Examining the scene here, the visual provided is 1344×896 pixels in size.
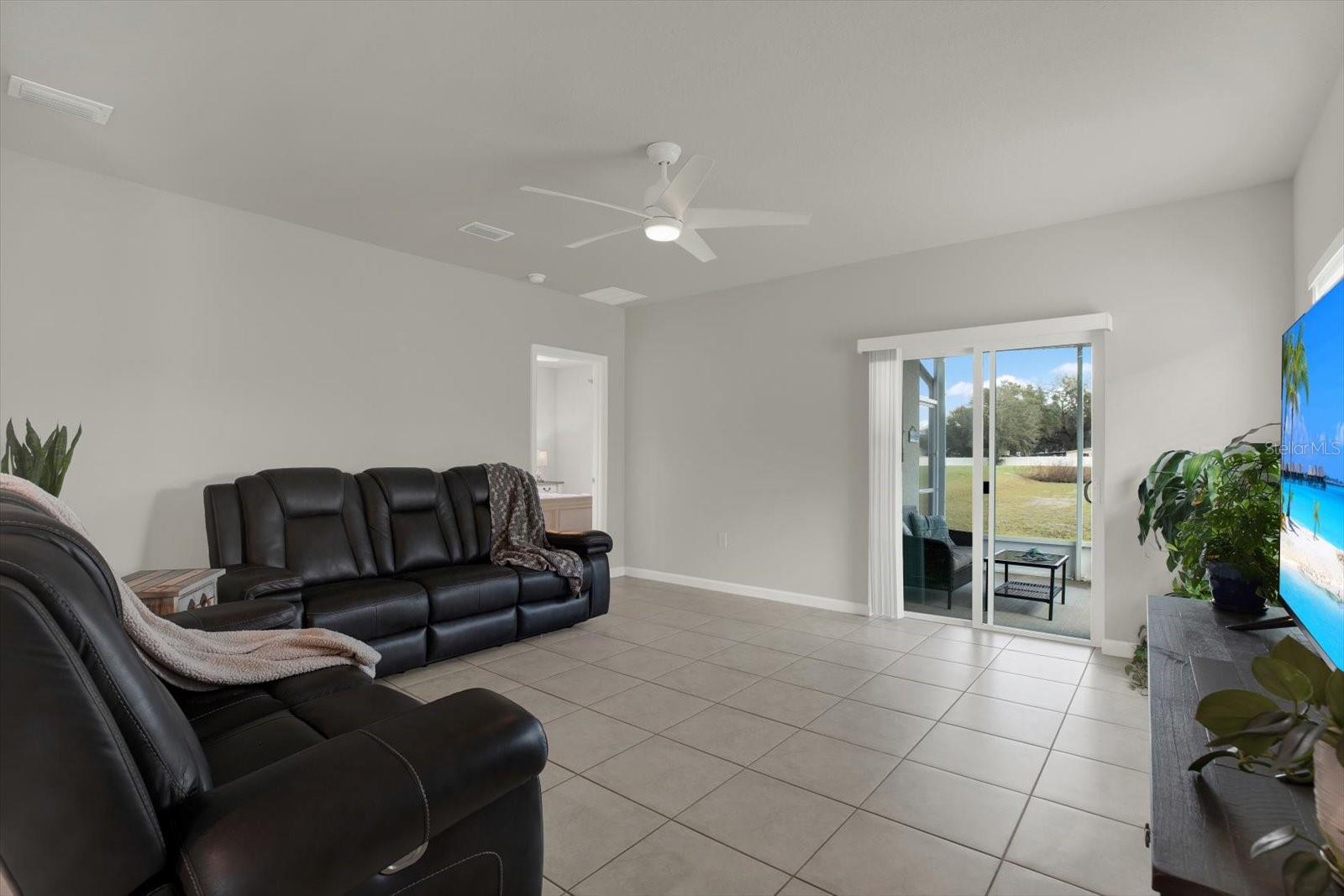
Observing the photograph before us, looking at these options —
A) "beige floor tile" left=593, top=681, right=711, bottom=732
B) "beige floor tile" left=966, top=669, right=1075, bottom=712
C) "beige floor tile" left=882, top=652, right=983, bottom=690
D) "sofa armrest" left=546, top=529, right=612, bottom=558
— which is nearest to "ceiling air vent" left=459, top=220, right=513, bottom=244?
"sofa armrest" left=546, top=529, right=612, bottom=558

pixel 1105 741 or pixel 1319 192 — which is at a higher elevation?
pixel 1319 192

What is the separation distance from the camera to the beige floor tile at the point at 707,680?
3.44 metres

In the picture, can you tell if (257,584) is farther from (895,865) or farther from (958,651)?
(958,651)

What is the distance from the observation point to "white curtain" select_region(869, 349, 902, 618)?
4969 mm

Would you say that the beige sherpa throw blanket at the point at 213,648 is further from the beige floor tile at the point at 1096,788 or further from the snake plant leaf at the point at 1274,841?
the beige floor tile at the point at 1096,788

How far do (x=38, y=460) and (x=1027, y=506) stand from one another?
18.0ft

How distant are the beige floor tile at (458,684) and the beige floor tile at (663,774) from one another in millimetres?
1015

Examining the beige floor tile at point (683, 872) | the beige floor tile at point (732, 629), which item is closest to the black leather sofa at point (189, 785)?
the beige floor tile at point (683, 872)

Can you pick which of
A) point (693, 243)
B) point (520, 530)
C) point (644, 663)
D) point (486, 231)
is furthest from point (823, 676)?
point (486, 231)

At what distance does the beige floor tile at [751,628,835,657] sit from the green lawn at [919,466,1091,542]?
1392 mm

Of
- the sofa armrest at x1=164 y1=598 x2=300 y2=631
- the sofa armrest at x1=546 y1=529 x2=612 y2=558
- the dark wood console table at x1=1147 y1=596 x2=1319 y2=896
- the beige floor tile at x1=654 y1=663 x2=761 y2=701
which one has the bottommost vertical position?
the beige floor tile at x1=654 y1=663 x2=761 y2=701

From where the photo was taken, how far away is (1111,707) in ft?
10.6

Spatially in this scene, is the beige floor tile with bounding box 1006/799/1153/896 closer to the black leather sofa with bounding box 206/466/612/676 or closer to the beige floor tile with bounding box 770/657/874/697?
the beige floor tile with bounding box 770/657/874/697

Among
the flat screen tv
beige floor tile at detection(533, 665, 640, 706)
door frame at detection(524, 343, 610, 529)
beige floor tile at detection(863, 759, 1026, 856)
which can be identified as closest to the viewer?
the flat screen tv
